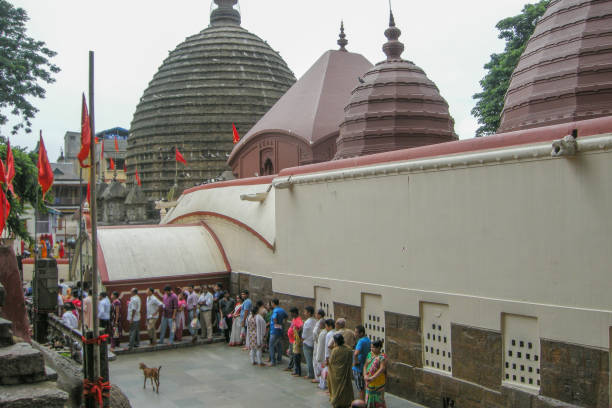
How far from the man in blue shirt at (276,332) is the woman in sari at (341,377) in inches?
140

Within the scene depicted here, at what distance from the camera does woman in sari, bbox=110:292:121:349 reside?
13.5m

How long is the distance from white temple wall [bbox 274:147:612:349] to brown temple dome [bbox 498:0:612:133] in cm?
227

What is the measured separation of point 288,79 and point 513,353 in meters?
30.2

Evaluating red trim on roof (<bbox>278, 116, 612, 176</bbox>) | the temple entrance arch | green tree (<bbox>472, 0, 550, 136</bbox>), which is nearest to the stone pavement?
red trim on roof (<bbox>278, 116, 612, 176</bbox>)

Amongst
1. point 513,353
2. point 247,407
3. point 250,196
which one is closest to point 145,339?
point 250,196

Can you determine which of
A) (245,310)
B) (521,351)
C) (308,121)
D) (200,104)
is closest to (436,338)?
(521,351)

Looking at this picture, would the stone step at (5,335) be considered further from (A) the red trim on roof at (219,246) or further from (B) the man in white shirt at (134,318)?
(A) the red trim on roof at (219,246)

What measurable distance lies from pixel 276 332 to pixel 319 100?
8962 millimetres

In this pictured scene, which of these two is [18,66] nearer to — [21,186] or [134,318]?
[21,186]

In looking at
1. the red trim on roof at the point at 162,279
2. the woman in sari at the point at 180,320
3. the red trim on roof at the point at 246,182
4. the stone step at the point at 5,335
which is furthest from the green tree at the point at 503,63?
the stone step at the point at 5,335

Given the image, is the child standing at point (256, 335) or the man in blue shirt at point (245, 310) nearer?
the child standing at point (256, 335)

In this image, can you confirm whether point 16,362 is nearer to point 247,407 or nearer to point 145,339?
point 247,407

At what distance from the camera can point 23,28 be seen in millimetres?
23125

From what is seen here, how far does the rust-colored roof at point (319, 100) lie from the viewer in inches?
706
